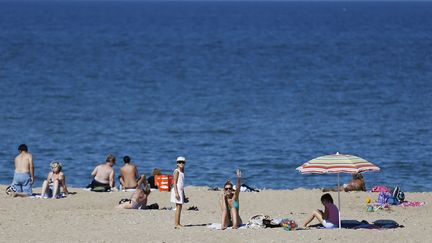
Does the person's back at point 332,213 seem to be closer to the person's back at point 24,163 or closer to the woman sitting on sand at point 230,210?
the woman sitting on sand at point 230,210

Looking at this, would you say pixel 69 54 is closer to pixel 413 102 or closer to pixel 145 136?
pixel 413 102

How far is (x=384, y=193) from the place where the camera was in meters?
25.9

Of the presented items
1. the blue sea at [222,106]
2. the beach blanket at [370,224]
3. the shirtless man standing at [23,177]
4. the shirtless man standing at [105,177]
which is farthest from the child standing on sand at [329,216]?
the blue sea at [222,106]

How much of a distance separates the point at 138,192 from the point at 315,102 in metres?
27.3

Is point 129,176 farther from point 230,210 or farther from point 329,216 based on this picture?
point 329,216

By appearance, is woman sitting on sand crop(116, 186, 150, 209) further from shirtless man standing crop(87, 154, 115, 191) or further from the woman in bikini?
shirtless man standing crop(87, 154, 115, 191)

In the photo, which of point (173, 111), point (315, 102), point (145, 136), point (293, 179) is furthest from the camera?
point (315, 102)

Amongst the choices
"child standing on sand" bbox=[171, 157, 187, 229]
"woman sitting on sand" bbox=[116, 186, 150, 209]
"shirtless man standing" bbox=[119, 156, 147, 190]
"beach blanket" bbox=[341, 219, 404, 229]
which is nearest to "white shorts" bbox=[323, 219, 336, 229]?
"beach blanket" bbox=[341, 219, 404, 229]

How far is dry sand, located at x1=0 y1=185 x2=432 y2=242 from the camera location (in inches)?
842

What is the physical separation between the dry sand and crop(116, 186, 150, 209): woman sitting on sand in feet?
1.28

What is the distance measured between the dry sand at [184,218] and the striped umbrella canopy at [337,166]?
1.06m

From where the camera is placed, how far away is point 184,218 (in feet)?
77.2

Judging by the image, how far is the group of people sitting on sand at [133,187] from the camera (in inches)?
876

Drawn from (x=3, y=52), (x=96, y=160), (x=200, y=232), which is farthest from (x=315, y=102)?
(x=3, y=52)
